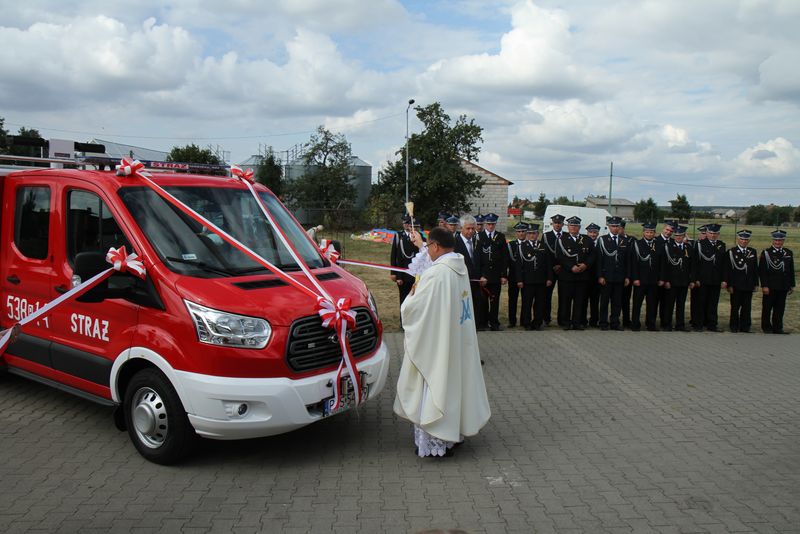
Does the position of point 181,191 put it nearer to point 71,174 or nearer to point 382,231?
point 71,174

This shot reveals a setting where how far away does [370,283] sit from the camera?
753 inches

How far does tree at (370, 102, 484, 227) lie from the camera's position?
169ft

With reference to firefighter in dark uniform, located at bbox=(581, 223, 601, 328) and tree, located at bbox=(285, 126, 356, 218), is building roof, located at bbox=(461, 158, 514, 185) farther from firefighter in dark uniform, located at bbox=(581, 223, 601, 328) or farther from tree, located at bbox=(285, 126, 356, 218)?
firefighter in dark uniform, located at bbox=(581, 223, 601, 328)

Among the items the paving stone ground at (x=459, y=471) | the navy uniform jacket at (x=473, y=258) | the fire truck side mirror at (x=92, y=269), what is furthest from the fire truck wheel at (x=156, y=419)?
the navy uniform jacket at (x=473, y=258)

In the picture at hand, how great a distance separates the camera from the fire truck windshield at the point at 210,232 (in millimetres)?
5164

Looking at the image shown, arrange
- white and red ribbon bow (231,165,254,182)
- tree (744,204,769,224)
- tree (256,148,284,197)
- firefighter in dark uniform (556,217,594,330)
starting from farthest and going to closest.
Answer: tree (744,204,769,224), tree (256,148,284,197), firefighter in dark uniform (556,217,594,330), white and red ribbon bow (231,165,254,182)

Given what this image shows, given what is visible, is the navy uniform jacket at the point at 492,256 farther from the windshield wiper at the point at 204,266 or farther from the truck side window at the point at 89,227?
the truck side window at the point at 89,227

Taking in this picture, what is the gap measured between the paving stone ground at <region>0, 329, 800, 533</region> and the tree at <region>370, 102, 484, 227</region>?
43.8 meters

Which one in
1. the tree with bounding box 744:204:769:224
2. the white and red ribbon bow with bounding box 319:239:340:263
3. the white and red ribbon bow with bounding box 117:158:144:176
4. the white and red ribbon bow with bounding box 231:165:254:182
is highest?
the tree with bounding box 744:204:769:224

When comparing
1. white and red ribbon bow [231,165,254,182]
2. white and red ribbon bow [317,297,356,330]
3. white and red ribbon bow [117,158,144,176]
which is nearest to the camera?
white and red ribbon bow [317,297,356,330]

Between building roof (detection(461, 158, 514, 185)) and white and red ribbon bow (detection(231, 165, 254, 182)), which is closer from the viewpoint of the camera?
white and red ribbon bow (detection(231, 165, 254, 182))

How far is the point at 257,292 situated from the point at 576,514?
2.88 metres

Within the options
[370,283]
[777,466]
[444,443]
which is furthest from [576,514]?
[370,283]

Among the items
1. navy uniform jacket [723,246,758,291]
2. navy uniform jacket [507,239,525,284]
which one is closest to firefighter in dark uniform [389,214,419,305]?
navy uniform jacket [507,239,525,284]
